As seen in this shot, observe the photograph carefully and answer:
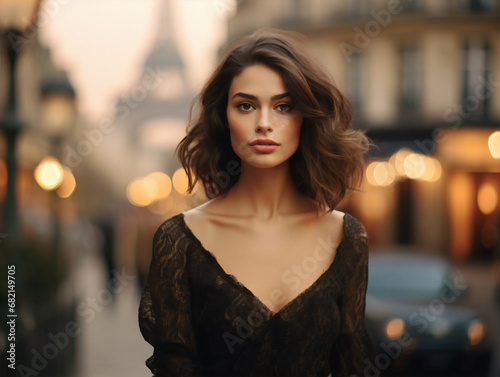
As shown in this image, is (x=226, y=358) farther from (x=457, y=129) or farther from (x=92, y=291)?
(x=457, y=129)

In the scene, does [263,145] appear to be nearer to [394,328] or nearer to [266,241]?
[266,241]

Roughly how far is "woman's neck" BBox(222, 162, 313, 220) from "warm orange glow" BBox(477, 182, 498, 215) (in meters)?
20.5

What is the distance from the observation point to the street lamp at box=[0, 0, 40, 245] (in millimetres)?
5316

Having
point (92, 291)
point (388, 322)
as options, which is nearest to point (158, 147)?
point (92, 291)

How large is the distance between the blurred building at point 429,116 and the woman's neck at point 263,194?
725 inches

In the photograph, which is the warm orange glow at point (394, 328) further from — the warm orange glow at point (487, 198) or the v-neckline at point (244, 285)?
the warm orange glow at point (487, 198)

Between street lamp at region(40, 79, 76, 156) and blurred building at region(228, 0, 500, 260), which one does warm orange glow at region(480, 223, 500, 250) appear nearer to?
blurred building at region(228, 0, 500, 260)

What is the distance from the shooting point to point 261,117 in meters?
2.24

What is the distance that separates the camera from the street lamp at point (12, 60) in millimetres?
5316

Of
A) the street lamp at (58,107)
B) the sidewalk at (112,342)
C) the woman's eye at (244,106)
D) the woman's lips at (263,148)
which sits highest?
the street lamp at (58,107)

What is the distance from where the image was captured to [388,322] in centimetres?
715

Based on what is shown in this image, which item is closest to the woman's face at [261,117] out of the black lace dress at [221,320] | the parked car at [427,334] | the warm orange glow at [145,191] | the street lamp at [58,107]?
the black lace dress at [221,320]

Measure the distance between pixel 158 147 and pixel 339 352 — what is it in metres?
87.9

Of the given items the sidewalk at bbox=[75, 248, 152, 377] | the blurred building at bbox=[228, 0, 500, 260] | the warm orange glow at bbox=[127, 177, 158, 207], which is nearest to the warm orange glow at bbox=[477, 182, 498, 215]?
the blurred building at bbox=[228, 0, 500, 260]
